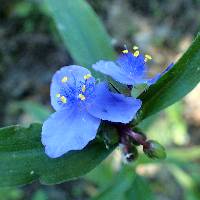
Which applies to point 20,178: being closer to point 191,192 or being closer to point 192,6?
point 191,192

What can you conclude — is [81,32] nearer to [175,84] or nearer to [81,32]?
[81,32]

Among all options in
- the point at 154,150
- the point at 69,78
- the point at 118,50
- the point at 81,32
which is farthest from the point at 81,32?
the point at 118,50

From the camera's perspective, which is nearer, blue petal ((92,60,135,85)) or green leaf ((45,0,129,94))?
blue petal ((92,60,135,85))

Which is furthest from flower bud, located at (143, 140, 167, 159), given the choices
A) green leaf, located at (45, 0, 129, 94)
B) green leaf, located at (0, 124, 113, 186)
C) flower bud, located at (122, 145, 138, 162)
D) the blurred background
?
the blurred background

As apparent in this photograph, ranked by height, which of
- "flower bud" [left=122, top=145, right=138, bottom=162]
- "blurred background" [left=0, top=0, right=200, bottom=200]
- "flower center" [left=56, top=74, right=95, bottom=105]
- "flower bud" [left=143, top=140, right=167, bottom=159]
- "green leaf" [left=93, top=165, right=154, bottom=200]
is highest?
"flower center" [left=56, top=74, right=95, bottom=105]

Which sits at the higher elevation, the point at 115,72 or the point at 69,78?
the point at 115,72

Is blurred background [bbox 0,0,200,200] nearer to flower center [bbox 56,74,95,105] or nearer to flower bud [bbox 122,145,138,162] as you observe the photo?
flower bud [bbox 122,145,138,162]

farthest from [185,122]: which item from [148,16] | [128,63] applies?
[128,63]
